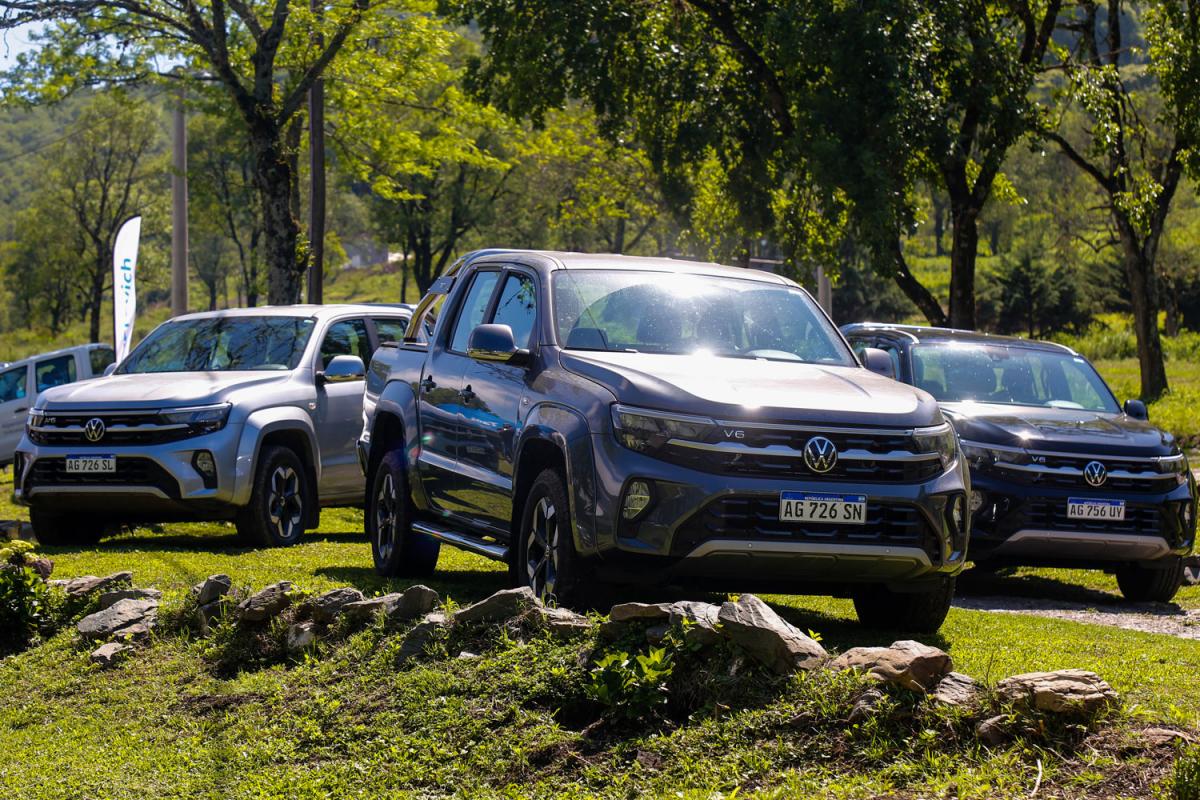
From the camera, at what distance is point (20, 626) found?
8.40m

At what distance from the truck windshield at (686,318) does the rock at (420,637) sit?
180 cm

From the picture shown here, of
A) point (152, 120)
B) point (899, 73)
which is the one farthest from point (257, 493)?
point (152, 120)

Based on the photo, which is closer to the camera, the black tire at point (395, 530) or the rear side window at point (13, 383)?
the black tire at point (395, 530)

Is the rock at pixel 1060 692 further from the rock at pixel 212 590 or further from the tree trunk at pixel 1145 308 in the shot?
the tree trunk at pixel 1145 308

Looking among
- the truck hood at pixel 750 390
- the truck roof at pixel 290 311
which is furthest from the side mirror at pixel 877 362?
the truck roof at pixel 290 311

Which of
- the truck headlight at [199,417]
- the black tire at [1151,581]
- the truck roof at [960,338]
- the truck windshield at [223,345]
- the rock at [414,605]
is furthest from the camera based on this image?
the truck windshield at [223,345]

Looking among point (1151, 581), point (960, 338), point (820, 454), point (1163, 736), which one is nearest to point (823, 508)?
point (820, 454)

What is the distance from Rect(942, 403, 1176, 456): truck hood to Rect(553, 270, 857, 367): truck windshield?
271 cm

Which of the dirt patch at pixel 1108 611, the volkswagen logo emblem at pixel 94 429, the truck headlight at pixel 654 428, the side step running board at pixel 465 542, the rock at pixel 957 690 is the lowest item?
the dirt patch at pixel 1108 611

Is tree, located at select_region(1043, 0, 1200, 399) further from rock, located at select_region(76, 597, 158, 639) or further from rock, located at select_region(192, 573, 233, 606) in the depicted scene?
rock, located at select_region(76, 597, 158, 639)

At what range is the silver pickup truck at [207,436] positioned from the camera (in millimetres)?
11984

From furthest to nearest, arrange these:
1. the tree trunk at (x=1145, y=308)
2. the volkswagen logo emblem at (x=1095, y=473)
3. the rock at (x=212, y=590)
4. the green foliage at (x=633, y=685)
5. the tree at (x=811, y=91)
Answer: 1. the tree trunk at (x=1145, y=308)
2. the tree at (x=811, y=91)
3. the volkswagen logo emblem at (x=1095, y=473)
4. the rock at (x=212, y=590)
5. the green foliage at (x=633, y=685)

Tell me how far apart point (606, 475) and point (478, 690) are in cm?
124

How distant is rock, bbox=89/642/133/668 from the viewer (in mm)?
7625
